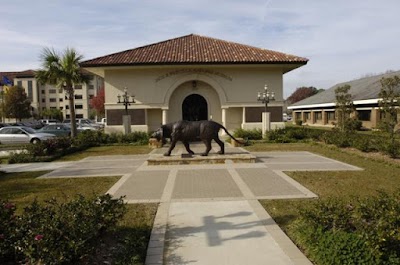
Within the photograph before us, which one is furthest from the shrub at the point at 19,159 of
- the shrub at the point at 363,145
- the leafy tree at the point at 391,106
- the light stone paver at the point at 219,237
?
the leafy tree at the point at 391,106

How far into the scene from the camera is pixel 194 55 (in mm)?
23469

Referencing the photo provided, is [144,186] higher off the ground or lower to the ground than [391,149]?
lower

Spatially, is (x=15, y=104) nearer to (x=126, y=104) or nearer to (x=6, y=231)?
(x=126, y=104)

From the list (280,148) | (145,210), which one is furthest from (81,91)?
(145,210)

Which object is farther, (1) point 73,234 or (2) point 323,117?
(2) point 323,117

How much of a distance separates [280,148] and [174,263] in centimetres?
1440

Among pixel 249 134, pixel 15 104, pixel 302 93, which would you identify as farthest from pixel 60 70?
pixel 302 93

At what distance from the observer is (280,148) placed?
1792 cm

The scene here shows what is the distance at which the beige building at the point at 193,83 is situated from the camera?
75.9 feet

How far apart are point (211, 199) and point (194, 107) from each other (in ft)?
58.4

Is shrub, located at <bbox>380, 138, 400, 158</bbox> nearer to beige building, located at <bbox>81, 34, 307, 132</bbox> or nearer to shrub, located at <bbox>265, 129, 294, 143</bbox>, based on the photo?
shrub, located at <bbox>265, 129, 294, 143</bbox>


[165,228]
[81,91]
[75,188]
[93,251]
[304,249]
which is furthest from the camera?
[81,91]

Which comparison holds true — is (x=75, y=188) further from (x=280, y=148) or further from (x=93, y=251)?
(x=280, y=148)

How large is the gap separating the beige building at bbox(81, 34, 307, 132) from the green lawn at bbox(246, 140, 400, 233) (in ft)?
35.7
